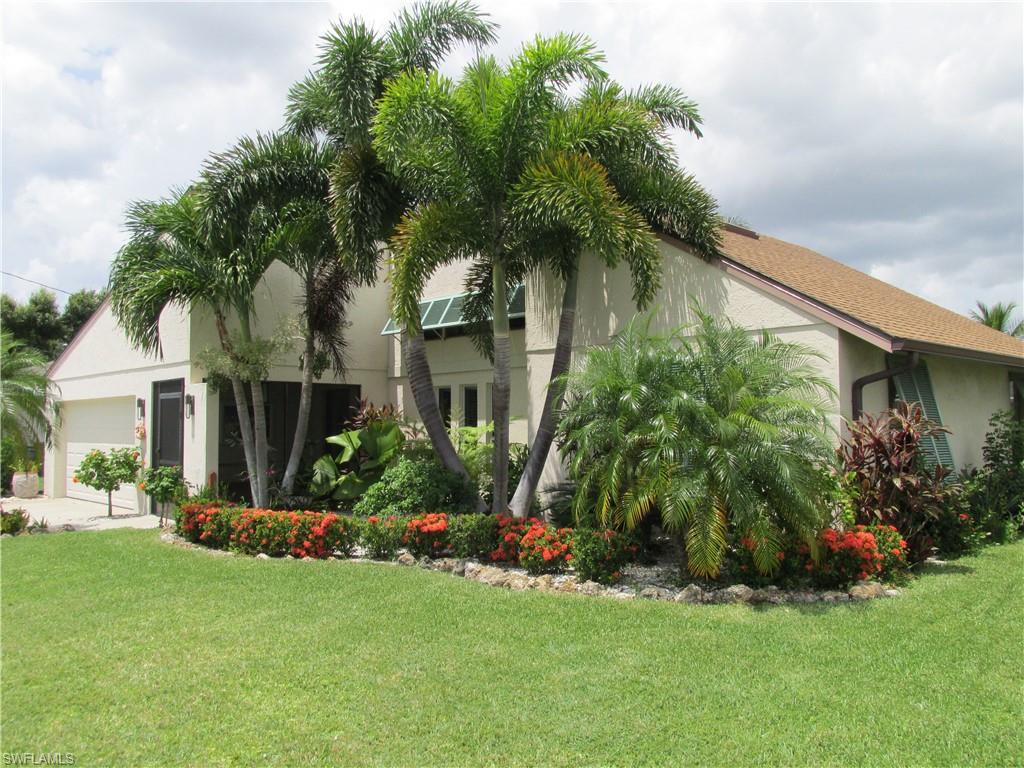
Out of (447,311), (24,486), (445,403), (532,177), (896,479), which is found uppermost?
(532,177)

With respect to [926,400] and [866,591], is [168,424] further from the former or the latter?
[926,400]

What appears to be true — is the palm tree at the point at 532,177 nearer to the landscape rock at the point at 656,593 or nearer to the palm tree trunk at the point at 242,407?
the landscape rock at the point at 656,593

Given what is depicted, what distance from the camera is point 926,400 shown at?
1095 centimetres

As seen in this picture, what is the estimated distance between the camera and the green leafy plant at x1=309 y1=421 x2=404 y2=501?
1328cm

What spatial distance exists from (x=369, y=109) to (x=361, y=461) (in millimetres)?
6412

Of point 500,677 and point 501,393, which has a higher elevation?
point 501,393

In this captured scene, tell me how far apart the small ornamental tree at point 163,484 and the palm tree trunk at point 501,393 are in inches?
267

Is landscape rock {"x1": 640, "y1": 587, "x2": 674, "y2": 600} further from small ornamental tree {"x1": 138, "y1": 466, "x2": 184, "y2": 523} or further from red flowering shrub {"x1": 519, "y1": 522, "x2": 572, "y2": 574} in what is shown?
small ornamental tree {"x1": 138, "y1": 466, "x2": 184, "y2": 523}

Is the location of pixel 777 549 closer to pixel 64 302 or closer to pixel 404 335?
pixel 404 335

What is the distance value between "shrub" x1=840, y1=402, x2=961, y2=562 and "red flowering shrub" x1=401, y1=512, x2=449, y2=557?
5.19 m

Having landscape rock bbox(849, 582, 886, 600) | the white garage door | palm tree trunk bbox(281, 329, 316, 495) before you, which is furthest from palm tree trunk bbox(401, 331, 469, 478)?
the white garage door

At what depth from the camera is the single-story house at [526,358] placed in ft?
32.6

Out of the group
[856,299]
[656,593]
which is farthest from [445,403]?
[656,593]

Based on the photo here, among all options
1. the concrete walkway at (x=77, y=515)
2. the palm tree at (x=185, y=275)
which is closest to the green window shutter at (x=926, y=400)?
the palm tree at (x=185, y=275)
